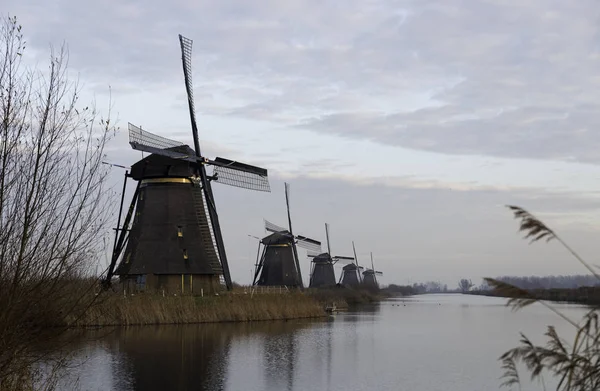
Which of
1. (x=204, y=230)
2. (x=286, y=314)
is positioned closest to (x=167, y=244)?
(x=204, y=230)

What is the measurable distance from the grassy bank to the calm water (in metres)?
1.02

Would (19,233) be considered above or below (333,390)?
above

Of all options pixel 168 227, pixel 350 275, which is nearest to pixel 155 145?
pixel 168 227

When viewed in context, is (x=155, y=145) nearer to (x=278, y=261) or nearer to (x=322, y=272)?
(x=278, y=261)

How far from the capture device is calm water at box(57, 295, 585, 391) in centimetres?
1568

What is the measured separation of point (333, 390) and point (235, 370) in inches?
137

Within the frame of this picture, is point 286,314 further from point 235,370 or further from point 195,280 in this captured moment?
point 235,370

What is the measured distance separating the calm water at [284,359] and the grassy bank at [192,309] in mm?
1021

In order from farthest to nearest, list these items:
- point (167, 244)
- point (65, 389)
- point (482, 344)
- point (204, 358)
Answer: point (167, 244)
point (482, 344)
point (204, 358)
point (65, 389)

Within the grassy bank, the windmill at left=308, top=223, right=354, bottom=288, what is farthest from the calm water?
the windmill at left=308, top=223, right=354, bottom=288

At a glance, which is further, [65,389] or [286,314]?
[286,314]

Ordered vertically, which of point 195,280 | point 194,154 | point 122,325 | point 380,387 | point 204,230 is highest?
point 194,154

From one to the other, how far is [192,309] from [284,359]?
11.6 m

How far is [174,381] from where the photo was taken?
15.6 metres
